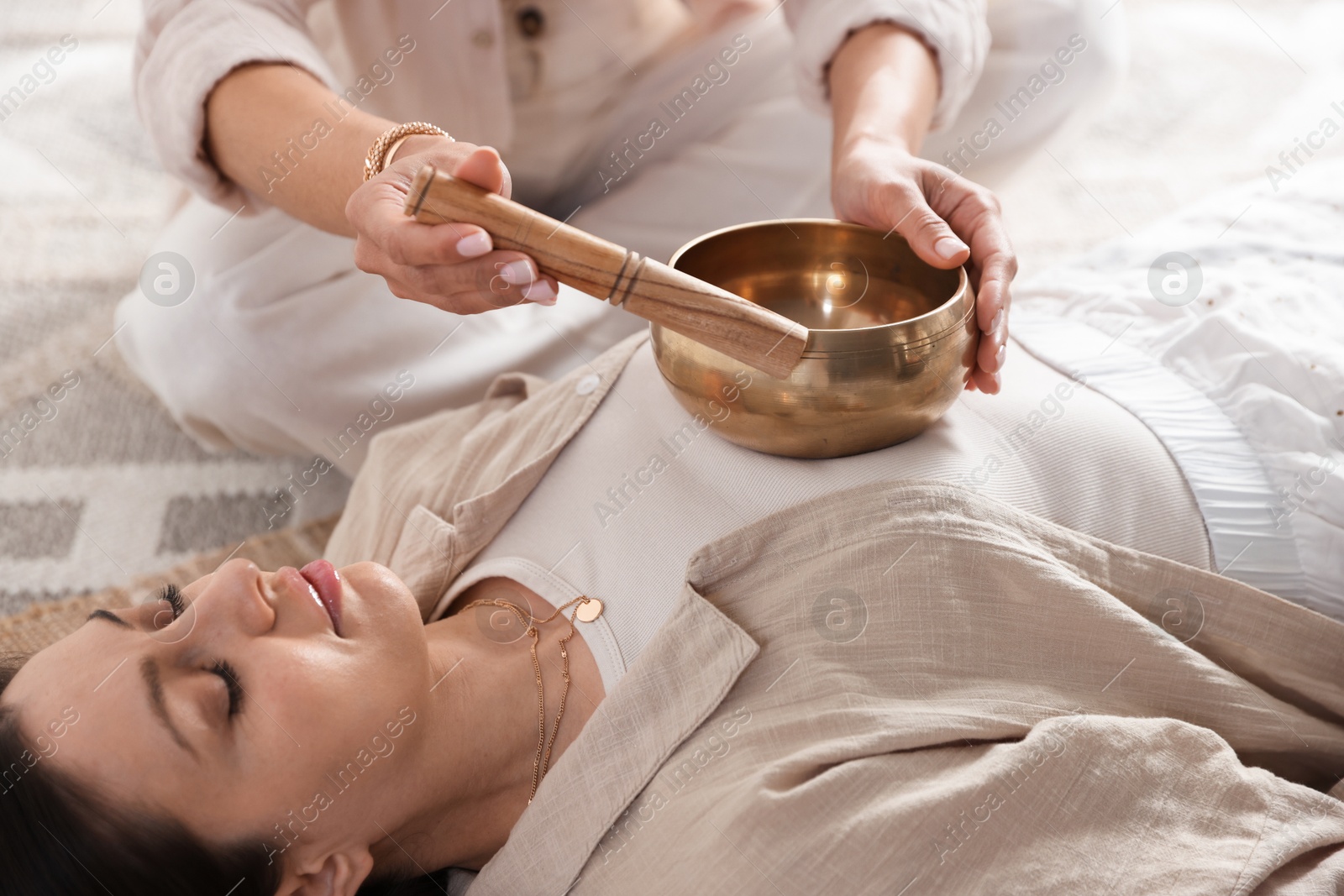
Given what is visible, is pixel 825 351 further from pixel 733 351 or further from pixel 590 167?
pixel 590 167

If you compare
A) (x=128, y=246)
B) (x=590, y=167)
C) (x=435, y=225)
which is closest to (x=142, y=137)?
(x=128, y=246)

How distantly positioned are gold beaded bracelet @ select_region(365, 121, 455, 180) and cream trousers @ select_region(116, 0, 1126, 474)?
26.0 inches

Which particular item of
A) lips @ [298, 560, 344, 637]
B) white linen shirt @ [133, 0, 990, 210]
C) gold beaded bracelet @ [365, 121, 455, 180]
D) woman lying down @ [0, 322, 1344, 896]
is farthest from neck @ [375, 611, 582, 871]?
white linen shirt @ [133, 0, 990, 210]

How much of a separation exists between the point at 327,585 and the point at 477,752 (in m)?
0.22

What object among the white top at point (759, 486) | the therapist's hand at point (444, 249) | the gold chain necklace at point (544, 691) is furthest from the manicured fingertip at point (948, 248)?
the gold chain necklace at point (544, 691)

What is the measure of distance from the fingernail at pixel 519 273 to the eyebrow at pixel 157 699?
47 cm

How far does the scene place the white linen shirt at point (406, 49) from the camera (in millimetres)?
1319

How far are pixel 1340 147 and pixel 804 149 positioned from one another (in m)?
1.09

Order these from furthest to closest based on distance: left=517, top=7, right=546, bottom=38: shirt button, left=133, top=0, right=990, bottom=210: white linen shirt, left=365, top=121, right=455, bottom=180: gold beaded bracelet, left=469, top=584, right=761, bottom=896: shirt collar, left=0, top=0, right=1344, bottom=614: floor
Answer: left=0, top=0, right=1344, bottom=614: floor → left=517, top=7, right=546, bottom=38: shirt button → left=133, top=0, right=990, bottom=210: white linen shirt → left=365, top=121, right=455, bottom=180: gold beaded bracelet → left=469, top=584, right=761, bottom=896: shirt collar

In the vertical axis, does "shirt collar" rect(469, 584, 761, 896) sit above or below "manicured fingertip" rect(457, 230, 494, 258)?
below

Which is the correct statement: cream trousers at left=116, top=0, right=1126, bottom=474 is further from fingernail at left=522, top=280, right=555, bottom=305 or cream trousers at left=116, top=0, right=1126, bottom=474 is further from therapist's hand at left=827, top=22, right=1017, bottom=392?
fingernail at left=522, top=280, right=555, bottom=305

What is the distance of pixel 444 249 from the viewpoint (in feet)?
2.94

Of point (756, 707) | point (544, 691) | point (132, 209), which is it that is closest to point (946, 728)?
point (756, 707)

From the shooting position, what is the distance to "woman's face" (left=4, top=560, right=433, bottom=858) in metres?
0.93
